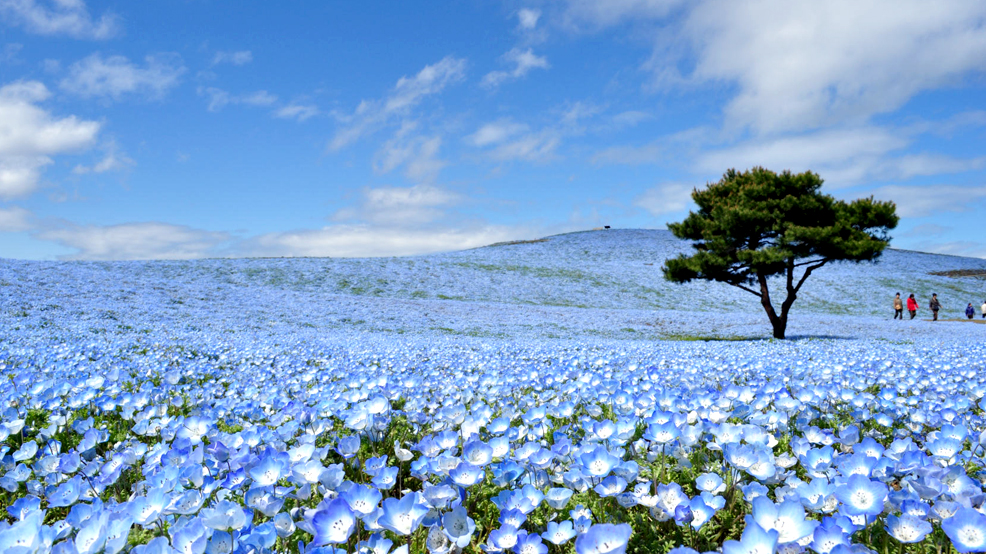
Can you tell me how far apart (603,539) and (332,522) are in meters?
0.88

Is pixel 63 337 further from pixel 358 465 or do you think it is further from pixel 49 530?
pixel 49 530

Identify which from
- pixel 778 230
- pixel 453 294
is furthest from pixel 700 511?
pixel 453 294

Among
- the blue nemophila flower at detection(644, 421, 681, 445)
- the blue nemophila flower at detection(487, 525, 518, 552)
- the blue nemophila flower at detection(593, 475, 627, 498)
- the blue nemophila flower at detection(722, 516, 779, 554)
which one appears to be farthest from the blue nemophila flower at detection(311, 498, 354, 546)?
Answer: the blue nemophila flower at detection(644, 421, 681, 445)

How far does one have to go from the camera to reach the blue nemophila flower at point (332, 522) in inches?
67.1

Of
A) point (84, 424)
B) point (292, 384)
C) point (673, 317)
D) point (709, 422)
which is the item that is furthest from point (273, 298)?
point (709, 422)

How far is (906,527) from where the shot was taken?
177 centimetres

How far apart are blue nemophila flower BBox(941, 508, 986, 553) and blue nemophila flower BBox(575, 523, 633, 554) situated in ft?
2.97

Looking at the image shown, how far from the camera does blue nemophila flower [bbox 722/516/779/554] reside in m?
1.53

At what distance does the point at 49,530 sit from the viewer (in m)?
1.65

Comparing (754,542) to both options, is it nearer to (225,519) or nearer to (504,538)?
(504,538)

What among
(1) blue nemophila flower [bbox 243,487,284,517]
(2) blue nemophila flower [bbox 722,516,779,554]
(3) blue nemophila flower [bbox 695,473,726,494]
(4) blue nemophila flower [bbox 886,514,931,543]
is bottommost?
(3) blue nemophila flower [bbox 695,473,726,494]

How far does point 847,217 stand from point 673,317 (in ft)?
33.4

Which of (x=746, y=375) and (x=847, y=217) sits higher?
(x=847, y=217)

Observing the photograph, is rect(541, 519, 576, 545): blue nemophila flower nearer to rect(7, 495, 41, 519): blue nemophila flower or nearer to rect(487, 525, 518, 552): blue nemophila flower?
rect(487, 525, 518, 552): blue nemophila flower
